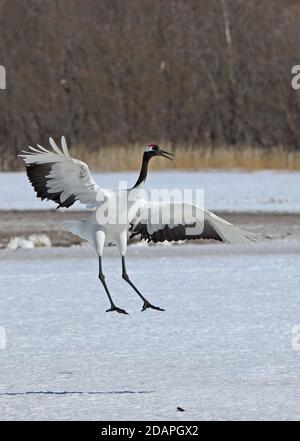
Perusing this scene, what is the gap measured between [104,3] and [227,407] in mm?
26288

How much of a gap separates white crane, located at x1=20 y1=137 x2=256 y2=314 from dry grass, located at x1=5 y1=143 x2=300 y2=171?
15.1 metres

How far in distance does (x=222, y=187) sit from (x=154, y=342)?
11978 millimetres

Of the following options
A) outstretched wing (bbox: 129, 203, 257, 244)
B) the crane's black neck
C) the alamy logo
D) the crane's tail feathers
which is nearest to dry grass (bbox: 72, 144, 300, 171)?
the alamy logo

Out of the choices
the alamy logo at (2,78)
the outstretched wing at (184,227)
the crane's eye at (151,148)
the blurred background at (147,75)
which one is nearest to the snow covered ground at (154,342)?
the outstretched wing at (184,227)

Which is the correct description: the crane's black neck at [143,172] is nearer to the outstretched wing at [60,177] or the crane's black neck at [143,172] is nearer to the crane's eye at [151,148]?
the crane's eye at [151,148]

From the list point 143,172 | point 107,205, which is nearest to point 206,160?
point 143,172

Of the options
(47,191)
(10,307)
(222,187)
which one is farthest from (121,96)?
(47,191)

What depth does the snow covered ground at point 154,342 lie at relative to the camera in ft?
18.9

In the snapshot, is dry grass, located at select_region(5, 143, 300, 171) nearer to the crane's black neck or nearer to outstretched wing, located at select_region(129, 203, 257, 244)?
outstretched wing, located at select_region(129, 203, 257, 244)

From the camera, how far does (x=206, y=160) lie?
73.5 feet

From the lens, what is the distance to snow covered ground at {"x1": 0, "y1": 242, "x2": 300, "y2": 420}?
18.9ft

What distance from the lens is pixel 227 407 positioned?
5.66 meters

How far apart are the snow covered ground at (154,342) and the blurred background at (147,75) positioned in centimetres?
1676
